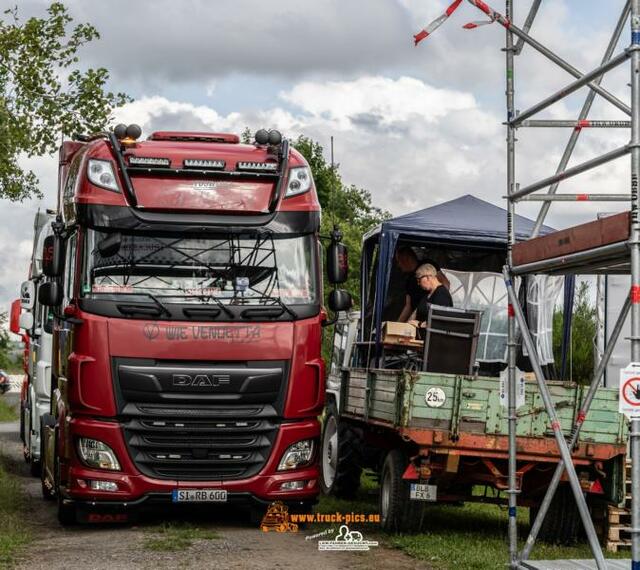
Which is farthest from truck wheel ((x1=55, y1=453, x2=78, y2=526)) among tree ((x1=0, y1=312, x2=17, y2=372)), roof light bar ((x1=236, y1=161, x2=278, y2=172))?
tree ((x1=0, y1=312, x2=17, y2=372))

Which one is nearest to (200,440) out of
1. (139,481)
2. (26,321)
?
(139,481)

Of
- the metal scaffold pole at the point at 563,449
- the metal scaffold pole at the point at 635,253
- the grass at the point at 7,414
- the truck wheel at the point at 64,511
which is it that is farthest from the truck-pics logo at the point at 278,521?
the grass at the point at 7,414

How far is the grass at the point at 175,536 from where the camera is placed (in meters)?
12.0

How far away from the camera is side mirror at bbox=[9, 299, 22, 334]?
2220cm

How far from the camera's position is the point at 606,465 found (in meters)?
12.9

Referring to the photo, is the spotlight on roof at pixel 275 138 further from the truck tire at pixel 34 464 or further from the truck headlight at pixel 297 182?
the truck tire at pixel 34 464

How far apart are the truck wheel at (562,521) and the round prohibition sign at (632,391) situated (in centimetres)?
516

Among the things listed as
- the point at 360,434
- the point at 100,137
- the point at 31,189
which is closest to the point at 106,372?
the point at 100,137

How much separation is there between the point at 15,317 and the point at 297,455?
429 inches

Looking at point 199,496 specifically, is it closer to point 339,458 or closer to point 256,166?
point 256,166

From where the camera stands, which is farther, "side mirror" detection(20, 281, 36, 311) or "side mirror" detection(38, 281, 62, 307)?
"side mirror" detection(20, 281, 36, 311)

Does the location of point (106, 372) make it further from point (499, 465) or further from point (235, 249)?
point (499, 465)

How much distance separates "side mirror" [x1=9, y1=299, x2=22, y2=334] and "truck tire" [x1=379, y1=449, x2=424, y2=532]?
987 cm

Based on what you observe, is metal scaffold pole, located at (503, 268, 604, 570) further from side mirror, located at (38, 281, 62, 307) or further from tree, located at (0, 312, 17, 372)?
tree, located at (0, 312, 17, 372)
